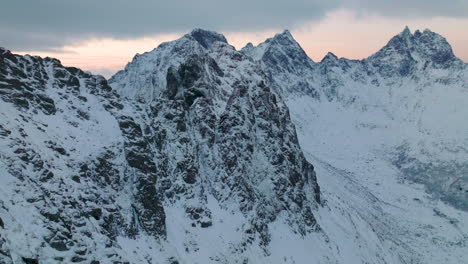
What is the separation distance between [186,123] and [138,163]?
1139 inches

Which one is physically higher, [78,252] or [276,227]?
[78,252]

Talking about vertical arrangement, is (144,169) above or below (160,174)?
above

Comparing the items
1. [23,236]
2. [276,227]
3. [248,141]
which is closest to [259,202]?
[276,227]

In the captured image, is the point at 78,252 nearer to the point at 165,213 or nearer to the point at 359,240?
the point at 165,213

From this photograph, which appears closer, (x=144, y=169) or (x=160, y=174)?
(x=144, y=169)

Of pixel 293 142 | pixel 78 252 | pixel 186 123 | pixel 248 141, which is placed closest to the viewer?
pixel 78 252

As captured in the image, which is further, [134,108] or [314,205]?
[314,205]

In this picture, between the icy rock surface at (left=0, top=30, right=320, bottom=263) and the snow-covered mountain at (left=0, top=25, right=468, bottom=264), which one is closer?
the icy rock surface at (left=0, top=30, right=320, bottom=263)

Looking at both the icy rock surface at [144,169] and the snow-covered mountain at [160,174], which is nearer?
the icy rock surface at [144,169]

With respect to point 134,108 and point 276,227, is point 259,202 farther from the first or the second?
point 134,108

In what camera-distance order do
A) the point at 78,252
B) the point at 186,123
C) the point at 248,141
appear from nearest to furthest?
the point at 78,252, the point at 186,123, the point at 248,141

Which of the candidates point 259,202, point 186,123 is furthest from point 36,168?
point 259,202

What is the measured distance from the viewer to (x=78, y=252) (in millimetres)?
67625

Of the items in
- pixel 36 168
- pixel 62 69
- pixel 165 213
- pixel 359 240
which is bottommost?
pixel 359 240
